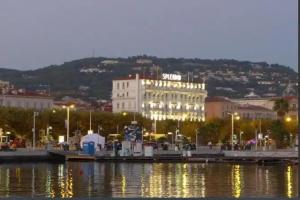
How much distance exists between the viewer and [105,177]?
52.0 meters

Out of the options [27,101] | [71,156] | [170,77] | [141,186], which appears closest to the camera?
[141,186]

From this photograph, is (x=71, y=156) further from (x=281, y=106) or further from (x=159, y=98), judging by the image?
(x=159, y=98)

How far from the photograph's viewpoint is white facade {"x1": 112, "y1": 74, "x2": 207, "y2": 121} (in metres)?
166

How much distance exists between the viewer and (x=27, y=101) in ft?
519

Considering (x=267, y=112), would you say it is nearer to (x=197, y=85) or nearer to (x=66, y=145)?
(x=197, y=85)

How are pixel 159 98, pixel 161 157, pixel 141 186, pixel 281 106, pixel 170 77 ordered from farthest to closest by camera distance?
pixel 170 77 → pixel 159 98 → pixel 281 106 → pixel 161 157 → pixel 141 186

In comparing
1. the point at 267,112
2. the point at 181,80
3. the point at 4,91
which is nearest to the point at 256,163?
the point at 4,91

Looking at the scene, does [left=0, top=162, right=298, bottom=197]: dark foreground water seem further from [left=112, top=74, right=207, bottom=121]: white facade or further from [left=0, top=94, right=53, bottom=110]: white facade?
[left=112, top=74, right=207, bottom=121]: white facade

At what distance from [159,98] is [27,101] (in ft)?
92.1

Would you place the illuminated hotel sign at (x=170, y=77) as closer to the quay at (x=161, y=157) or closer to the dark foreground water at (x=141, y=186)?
the quay at (x=161, y=157)

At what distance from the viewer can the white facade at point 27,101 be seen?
15261cm

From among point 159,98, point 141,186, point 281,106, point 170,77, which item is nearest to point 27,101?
point 159,98

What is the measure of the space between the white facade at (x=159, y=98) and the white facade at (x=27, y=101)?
14.2 meters

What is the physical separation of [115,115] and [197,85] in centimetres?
6254
